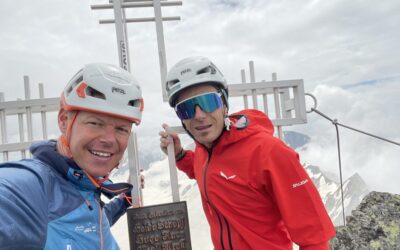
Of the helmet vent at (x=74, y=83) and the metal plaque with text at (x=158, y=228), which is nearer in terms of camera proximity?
the helmet vent at (x=74, y=83)

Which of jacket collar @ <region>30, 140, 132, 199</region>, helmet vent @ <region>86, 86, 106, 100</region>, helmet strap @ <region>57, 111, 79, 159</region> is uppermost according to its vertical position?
helmet vent @ <region>86, 86, 106, 100</region>

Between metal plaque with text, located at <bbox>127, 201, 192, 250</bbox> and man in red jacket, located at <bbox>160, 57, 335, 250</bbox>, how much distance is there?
0.38 meters

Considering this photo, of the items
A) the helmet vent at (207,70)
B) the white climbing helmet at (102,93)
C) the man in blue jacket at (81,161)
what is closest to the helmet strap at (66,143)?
the man in blue jacket at (81,161)

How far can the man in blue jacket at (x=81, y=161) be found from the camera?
1749 millimetres

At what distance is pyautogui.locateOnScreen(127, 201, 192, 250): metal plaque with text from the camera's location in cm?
353

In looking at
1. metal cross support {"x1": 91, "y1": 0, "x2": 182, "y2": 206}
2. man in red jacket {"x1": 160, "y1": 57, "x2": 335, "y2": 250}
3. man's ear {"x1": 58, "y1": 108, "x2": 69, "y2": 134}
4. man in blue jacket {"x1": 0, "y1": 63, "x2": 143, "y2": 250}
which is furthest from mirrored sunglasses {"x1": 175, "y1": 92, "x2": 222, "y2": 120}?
man's ear {"x1": 58, "y1": 108, "x2": 69, "y2": 134}

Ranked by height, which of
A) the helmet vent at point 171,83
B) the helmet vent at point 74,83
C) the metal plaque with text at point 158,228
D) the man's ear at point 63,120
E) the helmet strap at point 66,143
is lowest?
the metal plaque with text at point 158,228

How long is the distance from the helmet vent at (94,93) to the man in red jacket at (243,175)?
119 centimetres

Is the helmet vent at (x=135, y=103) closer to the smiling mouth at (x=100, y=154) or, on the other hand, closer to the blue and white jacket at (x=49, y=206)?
the smiling mouth at (x=100, y=154)

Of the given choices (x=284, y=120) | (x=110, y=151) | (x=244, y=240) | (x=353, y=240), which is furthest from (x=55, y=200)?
(x=353, y=240)

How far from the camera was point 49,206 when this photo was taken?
71.8 inches

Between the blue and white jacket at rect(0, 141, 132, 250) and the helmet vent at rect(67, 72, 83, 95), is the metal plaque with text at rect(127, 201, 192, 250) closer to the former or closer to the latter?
the blue and white jacket at rect(0, 141, 132, 250)

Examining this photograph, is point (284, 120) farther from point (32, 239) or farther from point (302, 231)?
point (32, 239)

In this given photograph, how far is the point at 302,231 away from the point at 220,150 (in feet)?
4.06
